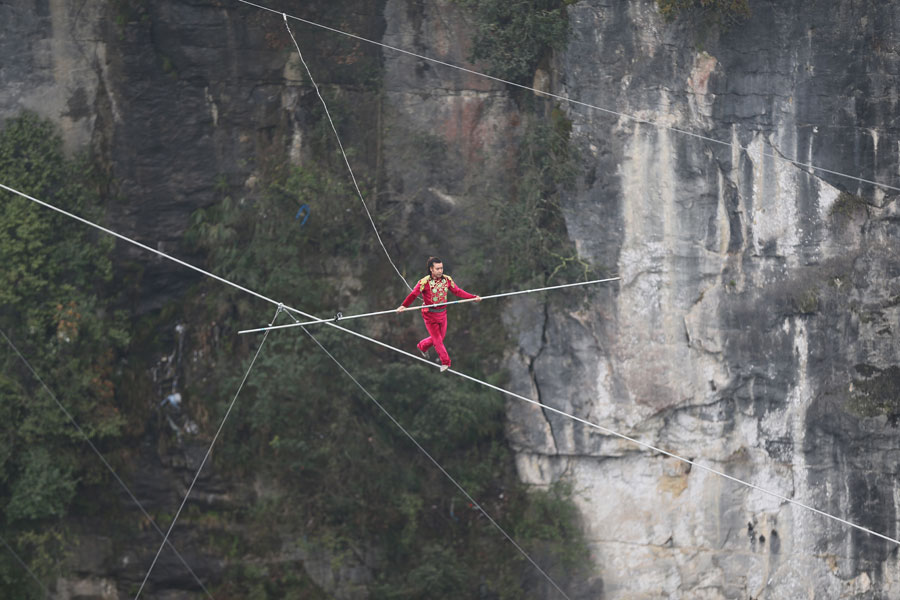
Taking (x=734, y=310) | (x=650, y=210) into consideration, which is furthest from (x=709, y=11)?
(x=734, y=310)

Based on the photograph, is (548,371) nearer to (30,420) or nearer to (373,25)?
(373,25)

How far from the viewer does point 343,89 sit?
14.6m

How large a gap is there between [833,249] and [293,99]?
668 centimetres

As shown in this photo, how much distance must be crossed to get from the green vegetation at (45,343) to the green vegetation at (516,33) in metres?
4.97

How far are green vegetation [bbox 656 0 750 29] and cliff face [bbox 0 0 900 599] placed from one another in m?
0.15

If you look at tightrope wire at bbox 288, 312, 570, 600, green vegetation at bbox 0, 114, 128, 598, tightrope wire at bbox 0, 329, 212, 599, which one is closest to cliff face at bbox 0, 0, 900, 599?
tightrope wire at bbox 0, 329, 212, 599

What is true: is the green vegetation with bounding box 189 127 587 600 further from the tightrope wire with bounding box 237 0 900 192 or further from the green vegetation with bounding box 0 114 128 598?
the green vegetation with bounding box 0 114 128 598

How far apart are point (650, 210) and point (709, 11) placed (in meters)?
2.36

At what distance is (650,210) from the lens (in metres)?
14.2

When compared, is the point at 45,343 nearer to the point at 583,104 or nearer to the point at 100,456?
the point at 100,456

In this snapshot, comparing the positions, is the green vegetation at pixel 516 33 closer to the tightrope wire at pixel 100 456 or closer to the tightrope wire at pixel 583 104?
the tightrope wire at pixel 583 104

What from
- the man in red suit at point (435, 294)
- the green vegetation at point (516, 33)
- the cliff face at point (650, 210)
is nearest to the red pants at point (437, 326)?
the man in red suit at point (435, 294)

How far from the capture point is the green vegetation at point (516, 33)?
551 inches

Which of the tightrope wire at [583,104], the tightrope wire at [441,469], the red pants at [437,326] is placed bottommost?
the tightrope wire at [441,469]
